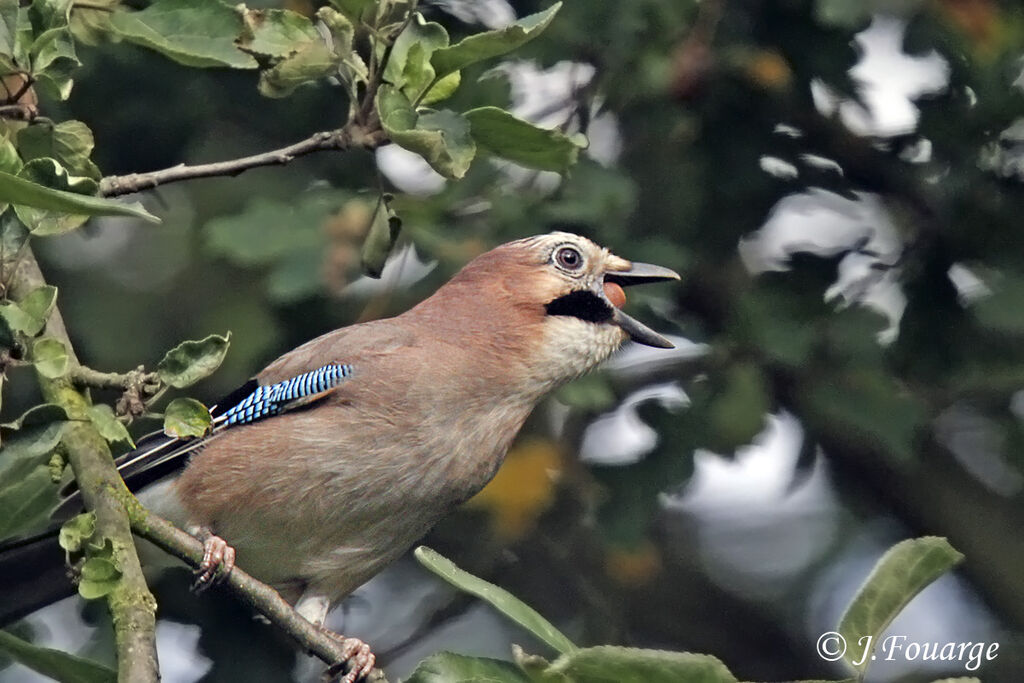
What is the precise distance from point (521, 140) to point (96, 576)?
1212 millimetres

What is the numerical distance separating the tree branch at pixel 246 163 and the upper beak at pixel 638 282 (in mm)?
1582

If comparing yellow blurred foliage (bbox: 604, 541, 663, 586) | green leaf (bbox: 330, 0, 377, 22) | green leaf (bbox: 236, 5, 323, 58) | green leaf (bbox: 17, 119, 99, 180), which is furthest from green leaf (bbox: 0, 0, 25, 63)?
yellow blurred foliage (bbox: 604, 541, 663, 586)

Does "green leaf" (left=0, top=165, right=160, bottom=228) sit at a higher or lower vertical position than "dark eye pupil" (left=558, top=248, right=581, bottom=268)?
higher

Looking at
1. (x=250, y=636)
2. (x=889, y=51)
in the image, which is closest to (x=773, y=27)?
(x=889, y=51)

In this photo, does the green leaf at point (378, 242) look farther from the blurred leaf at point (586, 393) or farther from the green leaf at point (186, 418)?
the blurred leaf at point (586, 393)

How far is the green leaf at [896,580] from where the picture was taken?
2508 millimetres

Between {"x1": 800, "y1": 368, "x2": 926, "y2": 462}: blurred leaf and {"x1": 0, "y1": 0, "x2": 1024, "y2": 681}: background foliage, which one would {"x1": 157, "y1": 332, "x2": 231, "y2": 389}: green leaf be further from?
{"x1": 800, "y1": 368, "x2": 926, "y2": 462}: blurred leaf

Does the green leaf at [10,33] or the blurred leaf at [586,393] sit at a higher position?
the green leaf at [10,33]

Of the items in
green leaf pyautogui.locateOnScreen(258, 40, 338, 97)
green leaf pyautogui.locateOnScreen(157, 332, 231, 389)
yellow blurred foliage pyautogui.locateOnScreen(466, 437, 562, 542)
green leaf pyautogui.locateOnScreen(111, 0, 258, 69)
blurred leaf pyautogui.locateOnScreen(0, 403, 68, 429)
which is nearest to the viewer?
blurred leaf pyautogui.locateOnScreen(0, 403, 68, 429)

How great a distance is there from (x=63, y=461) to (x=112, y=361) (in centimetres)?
261

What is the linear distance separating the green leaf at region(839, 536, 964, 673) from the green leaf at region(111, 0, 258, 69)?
162 centimetres

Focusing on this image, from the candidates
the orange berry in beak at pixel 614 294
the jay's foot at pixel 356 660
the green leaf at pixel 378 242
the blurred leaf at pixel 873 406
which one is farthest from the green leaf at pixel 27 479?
the blurred leaf at pixel 873 406

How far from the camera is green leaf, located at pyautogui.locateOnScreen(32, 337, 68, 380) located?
265 centimetres

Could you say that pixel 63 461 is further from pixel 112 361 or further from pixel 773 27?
pixel 773 27
